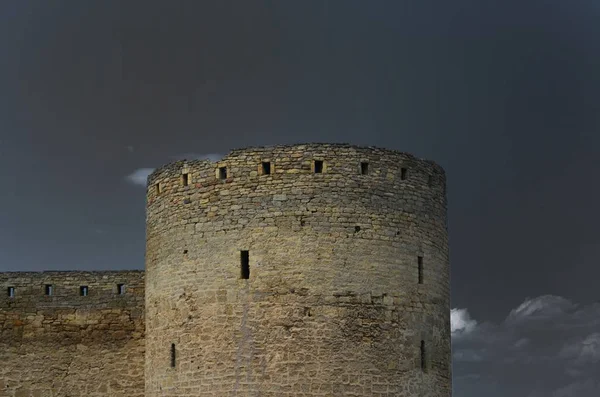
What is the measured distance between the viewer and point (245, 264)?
1852 centimetres

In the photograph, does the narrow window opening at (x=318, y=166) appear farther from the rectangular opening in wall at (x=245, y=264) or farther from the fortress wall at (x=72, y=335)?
the fortress wall at (x=72, y=335)

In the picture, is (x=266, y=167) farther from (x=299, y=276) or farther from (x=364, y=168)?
(x=299, y=276)

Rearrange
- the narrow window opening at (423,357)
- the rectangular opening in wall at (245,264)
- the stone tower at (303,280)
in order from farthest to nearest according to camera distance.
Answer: the narrow window opening at (423,357) → the rectangular opening in wall at (245,264) → the stone tower at (303,280)

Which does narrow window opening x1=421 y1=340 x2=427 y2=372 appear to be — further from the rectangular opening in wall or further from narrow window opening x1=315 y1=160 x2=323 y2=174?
narrow window opening x1=315 y1=160 x2=323 y2=174

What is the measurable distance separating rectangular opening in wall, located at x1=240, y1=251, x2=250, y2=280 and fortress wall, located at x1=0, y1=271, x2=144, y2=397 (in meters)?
4.67

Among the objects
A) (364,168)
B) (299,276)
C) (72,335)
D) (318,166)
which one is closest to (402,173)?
(364,168)

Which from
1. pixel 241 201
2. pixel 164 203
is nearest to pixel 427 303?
pixel 241 201

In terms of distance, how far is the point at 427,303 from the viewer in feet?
62.9

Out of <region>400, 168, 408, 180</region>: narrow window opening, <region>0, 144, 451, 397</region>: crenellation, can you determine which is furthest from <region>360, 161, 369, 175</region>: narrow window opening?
<region>400, 168, 408, 180</region>: narrow window opening

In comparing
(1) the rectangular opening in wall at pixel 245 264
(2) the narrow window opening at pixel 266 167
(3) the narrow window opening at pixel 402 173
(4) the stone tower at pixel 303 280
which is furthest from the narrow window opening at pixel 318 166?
(1) the rectangular opening in wall at pixel 245 264

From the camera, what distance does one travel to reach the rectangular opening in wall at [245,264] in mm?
18469

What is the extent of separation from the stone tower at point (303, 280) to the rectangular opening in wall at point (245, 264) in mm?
24

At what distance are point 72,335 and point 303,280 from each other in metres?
6.85

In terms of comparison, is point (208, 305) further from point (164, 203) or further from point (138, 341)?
point (138, 341)
